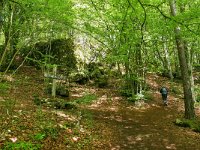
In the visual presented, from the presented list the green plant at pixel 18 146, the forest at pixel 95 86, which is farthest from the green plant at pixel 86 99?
the green plant at pixel 18 146

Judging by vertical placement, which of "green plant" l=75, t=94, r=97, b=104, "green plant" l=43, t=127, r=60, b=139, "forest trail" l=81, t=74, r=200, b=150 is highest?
"green plant" l=75, t=94, r=97, b=104

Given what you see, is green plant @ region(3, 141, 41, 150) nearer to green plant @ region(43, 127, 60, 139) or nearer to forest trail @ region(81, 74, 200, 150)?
green plant @ region(43, 127, 60, 139)

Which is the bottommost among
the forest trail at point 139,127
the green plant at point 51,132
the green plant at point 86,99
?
the forest trail at point 139,127

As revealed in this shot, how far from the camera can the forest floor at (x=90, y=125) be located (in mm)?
8547

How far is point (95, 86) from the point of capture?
73.2ft

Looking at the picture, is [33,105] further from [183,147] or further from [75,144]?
[183,147]

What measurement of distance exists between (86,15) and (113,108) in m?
7.21

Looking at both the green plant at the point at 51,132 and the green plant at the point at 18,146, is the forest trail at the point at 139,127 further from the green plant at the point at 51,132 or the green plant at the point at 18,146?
the green plant at the point at 18,146

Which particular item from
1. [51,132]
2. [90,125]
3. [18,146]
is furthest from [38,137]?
[90,125]

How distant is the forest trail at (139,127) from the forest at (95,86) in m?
0.04

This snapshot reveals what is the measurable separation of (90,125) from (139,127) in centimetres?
250

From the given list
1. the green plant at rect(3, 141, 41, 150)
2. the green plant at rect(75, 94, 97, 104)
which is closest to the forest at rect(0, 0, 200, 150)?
the green plant at rect(3, 141, 41, 150)

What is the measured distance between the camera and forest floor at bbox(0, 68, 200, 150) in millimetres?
8547

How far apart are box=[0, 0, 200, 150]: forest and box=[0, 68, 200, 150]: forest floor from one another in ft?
0.12
